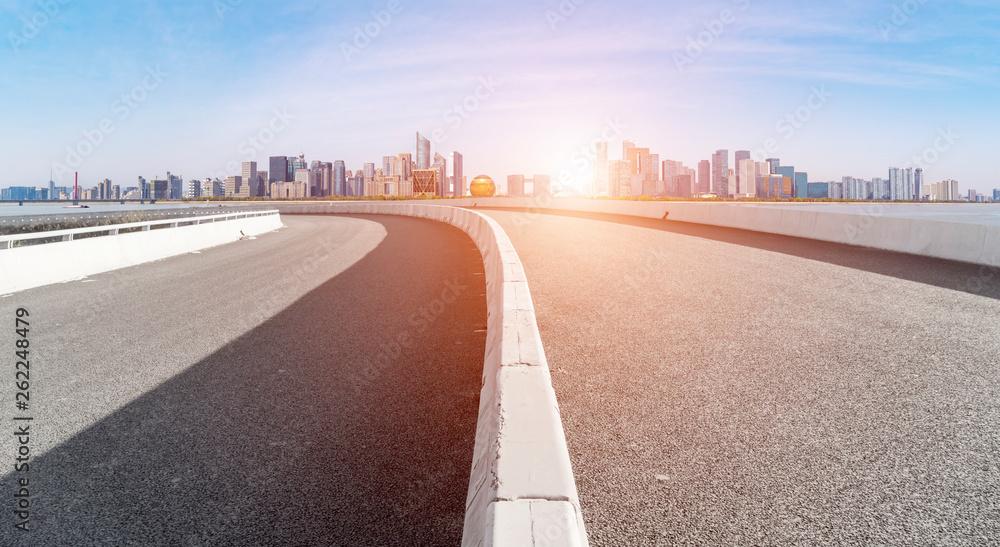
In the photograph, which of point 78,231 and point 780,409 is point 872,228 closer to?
point 780,409

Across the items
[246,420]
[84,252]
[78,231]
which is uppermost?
[78,231]

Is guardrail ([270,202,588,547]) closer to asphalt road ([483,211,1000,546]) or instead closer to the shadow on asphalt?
asphalt road ([483,211,1000,546])

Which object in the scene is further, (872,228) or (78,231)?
(872,228)

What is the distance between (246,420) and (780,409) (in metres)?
3.99

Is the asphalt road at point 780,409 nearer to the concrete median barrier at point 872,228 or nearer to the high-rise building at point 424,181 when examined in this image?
the concrete median barrier at point 872,228

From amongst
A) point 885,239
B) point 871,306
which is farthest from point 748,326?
point 885,239

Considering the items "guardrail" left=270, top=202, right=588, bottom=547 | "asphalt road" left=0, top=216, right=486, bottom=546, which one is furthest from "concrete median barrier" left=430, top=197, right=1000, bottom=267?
"guardrail" left=270, top=202, right=588, bottom=547

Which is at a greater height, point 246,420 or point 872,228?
point 872,228

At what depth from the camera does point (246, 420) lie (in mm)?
4262

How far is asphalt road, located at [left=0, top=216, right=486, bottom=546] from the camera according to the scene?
9.69 ft

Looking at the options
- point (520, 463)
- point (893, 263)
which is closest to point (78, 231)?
point (520, 463)

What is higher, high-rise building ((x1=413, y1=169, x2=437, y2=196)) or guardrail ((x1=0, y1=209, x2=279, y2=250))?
high-rise building ((x1=413, y1=169, x2=437, y2=196))

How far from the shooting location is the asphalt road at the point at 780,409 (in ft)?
9.40

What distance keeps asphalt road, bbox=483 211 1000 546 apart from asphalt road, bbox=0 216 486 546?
1000mm
